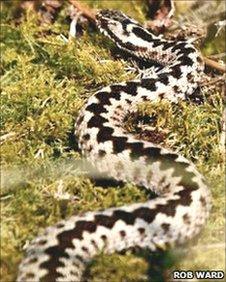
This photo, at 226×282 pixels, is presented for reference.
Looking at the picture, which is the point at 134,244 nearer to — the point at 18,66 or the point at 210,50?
the point at 18,66

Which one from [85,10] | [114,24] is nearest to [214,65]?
[114,24]

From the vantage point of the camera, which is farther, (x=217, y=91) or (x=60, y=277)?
(x=217, y=91)

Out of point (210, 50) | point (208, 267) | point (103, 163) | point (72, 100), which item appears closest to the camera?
point (208, 267)

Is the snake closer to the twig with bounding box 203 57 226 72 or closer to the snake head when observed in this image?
the twig with bounding box 203 57 226 72

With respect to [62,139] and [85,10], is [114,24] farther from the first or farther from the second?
[62,139]

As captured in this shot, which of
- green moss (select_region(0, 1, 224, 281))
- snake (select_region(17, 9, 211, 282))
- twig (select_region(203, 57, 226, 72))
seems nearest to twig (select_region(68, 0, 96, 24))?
green moss (select_region(0, 1, 224, 281))

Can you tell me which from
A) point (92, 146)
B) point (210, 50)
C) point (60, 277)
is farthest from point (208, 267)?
point (210, 50)
